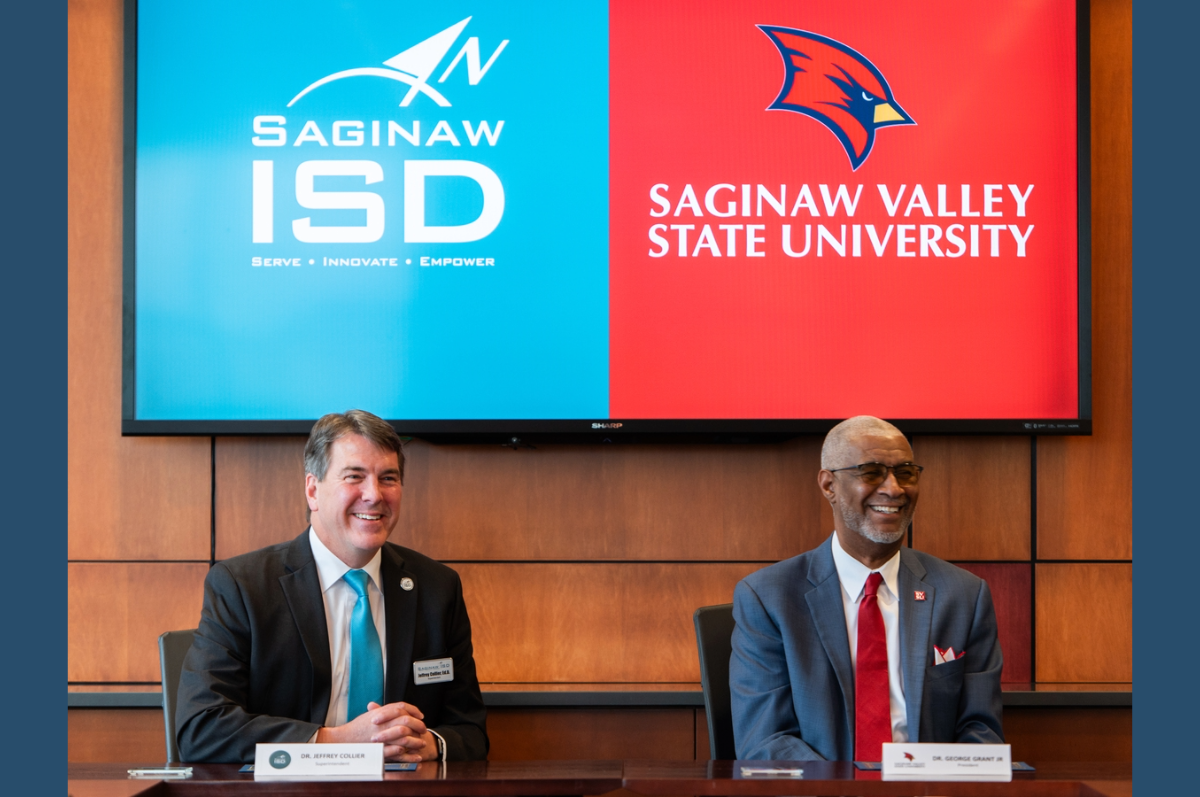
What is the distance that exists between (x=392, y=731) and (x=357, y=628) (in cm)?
41

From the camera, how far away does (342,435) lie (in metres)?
2.70

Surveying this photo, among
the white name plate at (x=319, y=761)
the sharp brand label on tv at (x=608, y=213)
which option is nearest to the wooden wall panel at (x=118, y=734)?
the sharp brand label on tv at (x=608, y=213)

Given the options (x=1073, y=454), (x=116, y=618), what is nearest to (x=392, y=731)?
(x=116, y=618)

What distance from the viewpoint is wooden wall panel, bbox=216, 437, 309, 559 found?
3.47 m

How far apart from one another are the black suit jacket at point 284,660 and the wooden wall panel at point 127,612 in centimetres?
98

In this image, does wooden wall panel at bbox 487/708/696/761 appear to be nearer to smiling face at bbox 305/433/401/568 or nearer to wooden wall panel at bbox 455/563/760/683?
wooden wall panel at bbox 455/563/760/683

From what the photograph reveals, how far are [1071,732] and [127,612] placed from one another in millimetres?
3357

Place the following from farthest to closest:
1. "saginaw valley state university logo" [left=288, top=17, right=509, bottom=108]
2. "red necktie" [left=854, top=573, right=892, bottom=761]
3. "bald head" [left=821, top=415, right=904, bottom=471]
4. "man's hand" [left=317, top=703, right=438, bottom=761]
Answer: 1. "saginaw valley state university logo" [left=288, top=17, right=509, bottom=108]
2. "bald head" [left=821, top=415, right=904, bottom=471]
3. "red necktie" [left=854, top=573, right=892, bottom=761]
4. "man's hand" [left=317, top=703, right=438, bottom=761]

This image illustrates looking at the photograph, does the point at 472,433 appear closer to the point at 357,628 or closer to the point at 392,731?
the point at 357,628

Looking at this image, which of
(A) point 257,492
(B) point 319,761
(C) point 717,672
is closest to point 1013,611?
(C) point 717,672

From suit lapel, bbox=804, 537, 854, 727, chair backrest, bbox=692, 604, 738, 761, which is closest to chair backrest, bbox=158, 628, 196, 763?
chair backrest, bbox=692, 604, 738, 761

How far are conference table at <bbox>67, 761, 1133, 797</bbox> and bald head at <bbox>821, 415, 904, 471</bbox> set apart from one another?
3.08ft

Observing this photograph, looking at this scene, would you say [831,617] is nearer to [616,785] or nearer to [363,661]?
[616,785]

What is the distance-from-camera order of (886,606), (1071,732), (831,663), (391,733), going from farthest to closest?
(1071,732) → (886,606) → (831,663) → (391,733)
